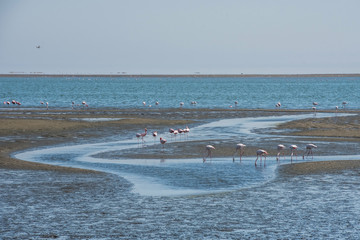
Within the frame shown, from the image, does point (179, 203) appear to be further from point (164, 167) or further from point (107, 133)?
point (107, 133)

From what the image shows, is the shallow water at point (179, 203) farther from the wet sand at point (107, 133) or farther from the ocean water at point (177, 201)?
the wet sand at point (107, 133)

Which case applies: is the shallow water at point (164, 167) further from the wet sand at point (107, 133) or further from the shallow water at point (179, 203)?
the wet sand at point (107, 133)

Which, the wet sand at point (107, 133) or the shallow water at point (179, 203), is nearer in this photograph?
the shallow water at point (179, 203)

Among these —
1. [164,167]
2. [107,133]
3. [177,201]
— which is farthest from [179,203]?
[107,133]

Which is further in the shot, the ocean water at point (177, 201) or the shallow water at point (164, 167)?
the shallow water at point (164, 167)

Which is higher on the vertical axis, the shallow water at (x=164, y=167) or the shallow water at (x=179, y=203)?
the shallow water at (x=179, y=203)

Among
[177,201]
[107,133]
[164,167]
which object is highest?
[177,201]

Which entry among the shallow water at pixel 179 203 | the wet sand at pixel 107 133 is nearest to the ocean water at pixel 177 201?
the shallow water at pixel 179 203

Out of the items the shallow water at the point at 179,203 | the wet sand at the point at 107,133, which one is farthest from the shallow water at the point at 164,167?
the wet sand at the point at 107,133

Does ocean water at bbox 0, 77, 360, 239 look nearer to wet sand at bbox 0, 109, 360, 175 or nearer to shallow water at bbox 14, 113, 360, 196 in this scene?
shallow water at bbox 14, 113, 360, 196

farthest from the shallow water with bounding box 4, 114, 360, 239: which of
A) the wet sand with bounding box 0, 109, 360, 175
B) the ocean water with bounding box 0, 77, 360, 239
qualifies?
the wet sand with bounding box 0, 109, 360, 175

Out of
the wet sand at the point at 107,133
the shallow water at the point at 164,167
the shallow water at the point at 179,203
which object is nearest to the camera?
the shallow water at the point at 179,203

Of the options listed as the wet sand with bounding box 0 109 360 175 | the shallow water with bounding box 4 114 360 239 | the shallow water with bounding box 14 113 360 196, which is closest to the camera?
the shallow water with bounding box 4 114 360 239

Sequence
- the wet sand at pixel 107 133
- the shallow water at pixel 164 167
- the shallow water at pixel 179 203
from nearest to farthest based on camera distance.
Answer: the shallow water at pixel 179 203 → the shallow water at pixel 164 167 → the wet sand at pixel 107 133
